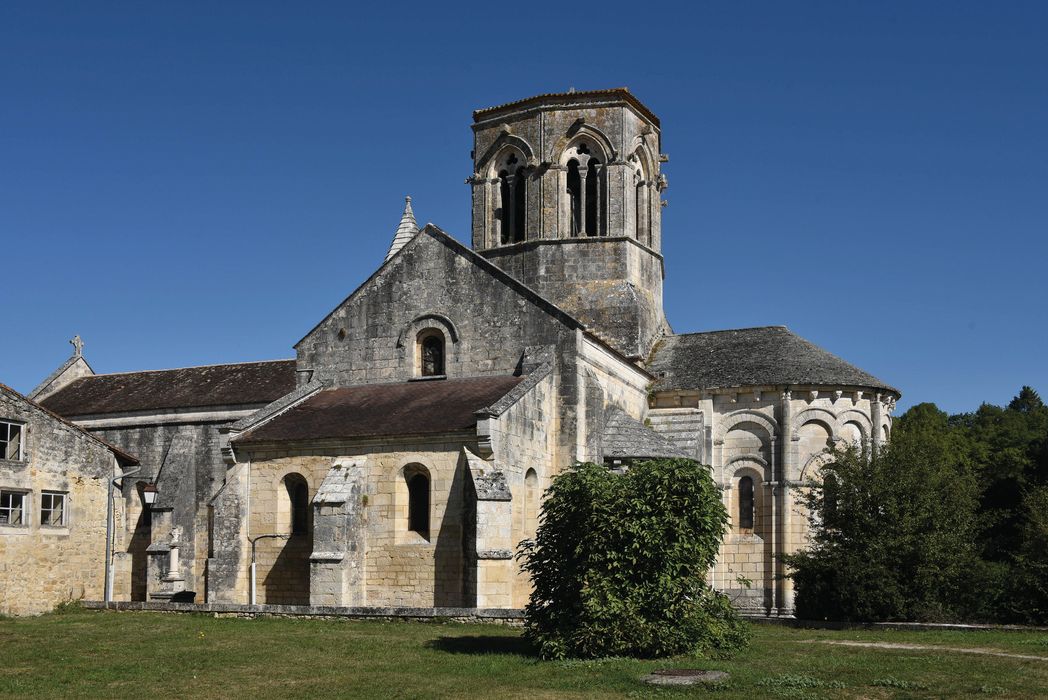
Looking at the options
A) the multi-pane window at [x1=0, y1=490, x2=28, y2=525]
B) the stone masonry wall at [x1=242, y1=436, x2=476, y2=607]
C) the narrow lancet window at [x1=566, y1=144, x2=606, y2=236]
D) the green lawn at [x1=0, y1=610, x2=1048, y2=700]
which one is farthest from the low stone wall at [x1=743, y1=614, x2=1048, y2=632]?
the multi-pane window at [x1=0, y1=490, x2=28, y2=525]

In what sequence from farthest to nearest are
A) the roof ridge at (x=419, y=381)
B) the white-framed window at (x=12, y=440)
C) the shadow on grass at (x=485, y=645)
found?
the roof ridge at (x=419, y=381)
the white-framed window at (x=12, y=440)
the shadow on grass at (x=485, y=645)

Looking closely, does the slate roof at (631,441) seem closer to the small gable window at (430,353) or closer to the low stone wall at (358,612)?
the small gable window at (430,353)

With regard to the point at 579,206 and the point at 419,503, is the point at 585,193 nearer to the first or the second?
the point at 579,206

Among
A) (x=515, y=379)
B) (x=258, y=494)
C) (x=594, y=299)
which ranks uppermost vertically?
(x=594, y=299)

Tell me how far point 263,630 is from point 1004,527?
33.3 m

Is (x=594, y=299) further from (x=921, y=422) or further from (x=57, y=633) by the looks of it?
(x=921, y=422)

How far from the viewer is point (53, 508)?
2750 centimetres

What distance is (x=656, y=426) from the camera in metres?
34.9

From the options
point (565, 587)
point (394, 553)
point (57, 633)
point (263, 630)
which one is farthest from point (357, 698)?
point (394, 553)

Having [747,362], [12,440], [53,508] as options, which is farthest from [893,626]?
Result: [12,440]

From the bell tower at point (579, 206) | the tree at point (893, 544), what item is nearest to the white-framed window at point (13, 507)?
the bell tower at point (579, 206)

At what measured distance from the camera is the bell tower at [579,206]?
1439 inches

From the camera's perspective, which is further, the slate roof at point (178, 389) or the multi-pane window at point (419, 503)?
the slate roof at point (178, 389)

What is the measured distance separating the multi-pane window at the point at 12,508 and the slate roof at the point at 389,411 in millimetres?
A: 5063
